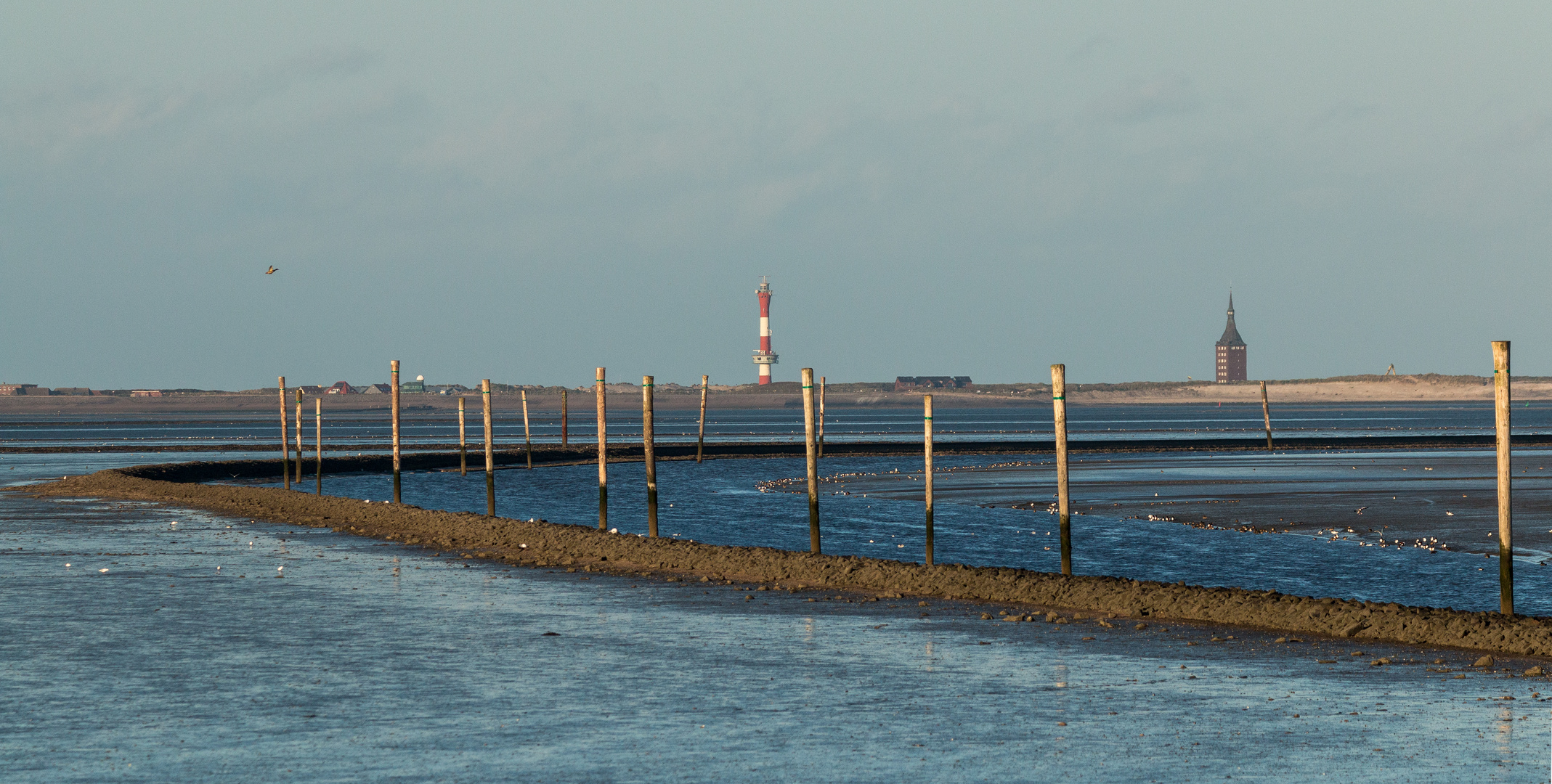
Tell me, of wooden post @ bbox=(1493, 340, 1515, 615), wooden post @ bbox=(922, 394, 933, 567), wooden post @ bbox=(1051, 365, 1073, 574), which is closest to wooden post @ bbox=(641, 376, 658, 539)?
wooden post @ bbox=(922, 394, 933, 567)

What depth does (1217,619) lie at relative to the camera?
16188 mm

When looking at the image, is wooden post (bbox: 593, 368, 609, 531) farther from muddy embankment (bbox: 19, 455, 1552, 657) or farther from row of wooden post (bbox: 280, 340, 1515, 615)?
muddy embankment (bbox: 19, 455, 1552, 657)

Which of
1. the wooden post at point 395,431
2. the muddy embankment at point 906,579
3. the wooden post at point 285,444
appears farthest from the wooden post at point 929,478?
the wooden post at point 285,444

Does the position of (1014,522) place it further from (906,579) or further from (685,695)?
(685,695)

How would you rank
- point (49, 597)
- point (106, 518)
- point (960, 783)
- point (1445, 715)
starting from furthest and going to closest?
1. point (106, 518)
2. point (49, 597)
3. point (1445, 715)
4. point (960, 783)

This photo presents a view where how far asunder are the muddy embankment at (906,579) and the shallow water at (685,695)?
652mm

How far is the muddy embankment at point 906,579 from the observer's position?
48.6ft

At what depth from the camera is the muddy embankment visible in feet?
48.6

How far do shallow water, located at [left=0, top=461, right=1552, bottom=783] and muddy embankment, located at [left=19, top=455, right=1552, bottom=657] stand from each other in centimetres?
65

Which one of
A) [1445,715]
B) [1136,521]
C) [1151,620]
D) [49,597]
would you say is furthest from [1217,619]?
[1136,521]

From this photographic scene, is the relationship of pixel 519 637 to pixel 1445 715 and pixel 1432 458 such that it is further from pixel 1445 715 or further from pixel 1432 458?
pixel 1432 458

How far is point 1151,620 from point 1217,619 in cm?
61

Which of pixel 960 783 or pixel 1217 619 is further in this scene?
pixel 1217 619

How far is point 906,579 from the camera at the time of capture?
63.7 feet
